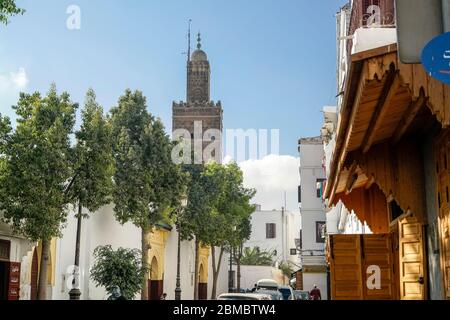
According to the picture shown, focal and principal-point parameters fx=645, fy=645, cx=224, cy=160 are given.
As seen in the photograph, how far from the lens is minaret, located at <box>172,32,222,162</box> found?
93.8 m

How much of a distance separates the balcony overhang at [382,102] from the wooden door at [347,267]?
1.78 metres

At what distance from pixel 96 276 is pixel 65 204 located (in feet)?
13.4

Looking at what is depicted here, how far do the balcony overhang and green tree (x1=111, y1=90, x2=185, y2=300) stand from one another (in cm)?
2048

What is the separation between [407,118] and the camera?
27.0 feet

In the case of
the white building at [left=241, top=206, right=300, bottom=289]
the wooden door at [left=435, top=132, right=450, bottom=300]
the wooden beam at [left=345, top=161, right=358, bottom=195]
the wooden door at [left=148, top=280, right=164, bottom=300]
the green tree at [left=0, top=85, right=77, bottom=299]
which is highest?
the white building at [left=241, top=206, right=300, bottom=289]

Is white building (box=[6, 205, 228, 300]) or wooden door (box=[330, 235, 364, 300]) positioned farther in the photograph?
white building (box=[6, 205, 228, 300])

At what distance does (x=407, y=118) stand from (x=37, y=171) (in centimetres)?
1514

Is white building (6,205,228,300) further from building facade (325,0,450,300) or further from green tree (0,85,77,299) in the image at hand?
building facade (325,0,450,300)

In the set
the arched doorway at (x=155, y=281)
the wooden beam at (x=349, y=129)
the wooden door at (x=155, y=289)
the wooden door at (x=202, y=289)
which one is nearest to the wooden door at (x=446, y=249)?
the wooden beam at (x=349, y=129)

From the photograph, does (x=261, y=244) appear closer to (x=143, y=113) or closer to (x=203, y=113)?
(x=203, y=113)

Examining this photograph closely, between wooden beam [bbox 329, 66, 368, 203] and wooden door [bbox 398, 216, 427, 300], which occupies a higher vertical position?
wooden beam [bbox 329, 66, 368, 203]

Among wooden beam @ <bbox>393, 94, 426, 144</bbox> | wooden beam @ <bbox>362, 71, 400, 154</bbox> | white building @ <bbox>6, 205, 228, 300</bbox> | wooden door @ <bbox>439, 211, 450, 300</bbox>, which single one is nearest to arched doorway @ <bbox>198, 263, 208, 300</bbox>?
white building @ <bbox>6, 205, 228, 300</bbox>

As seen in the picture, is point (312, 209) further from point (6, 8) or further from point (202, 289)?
point (6, 8)

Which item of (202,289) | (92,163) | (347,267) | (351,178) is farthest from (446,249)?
(202,289)
